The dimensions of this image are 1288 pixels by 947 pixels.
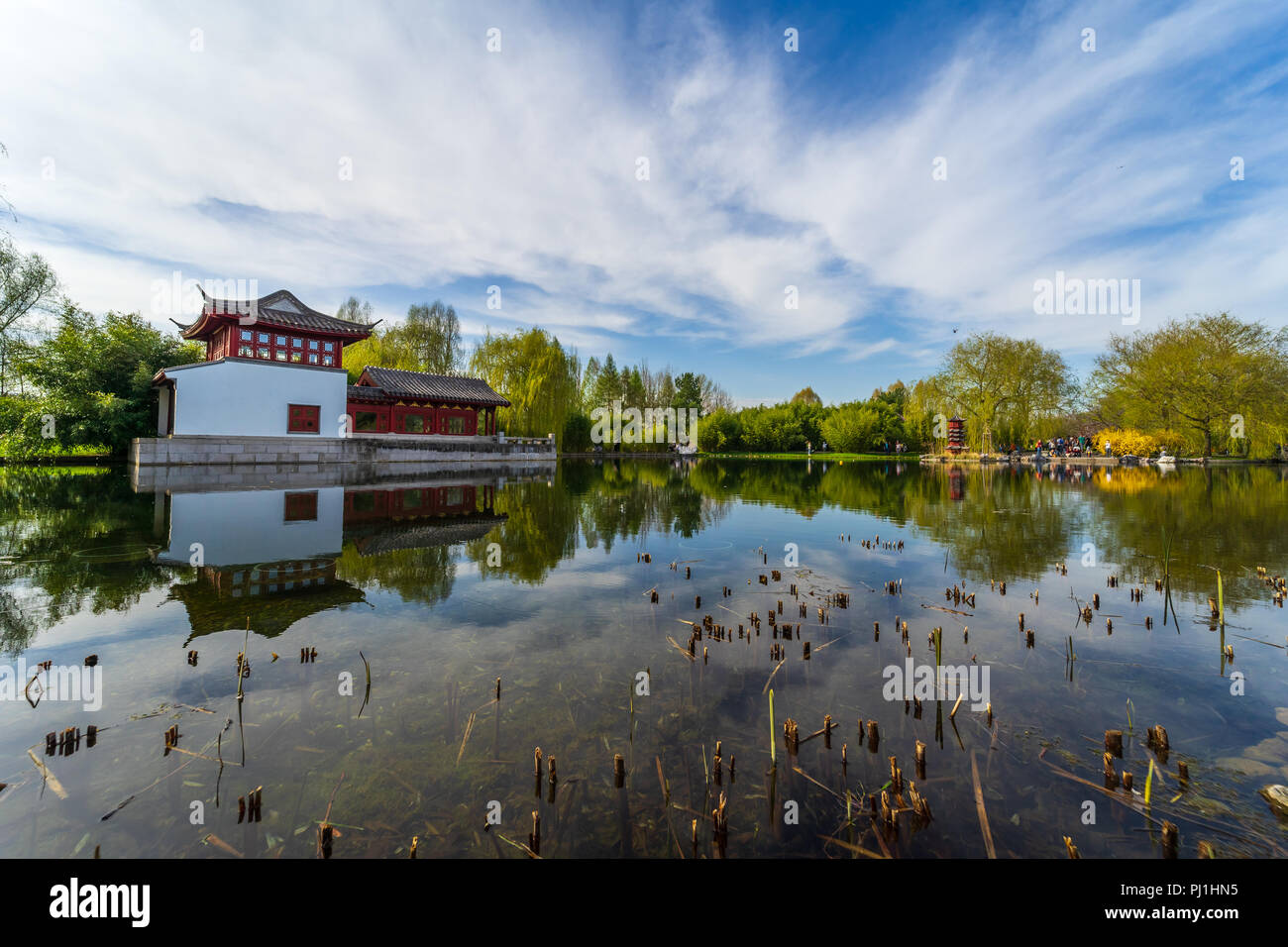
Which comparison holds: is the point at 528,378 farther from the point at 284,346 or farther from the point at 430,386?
the point at 284,346

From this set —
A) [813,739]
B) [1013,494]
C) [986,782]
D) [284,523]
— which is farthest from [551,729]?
[1013,494]

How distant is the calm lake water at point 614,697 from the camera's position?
2.80 meters

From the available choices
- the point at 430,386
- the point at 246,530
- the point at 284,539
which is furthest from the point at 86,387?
the point at 284,539

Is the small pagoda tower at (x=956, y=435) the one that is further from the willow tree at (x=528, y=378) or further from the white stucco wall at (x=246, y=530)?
the white stucco wall at (x=246, y=530)

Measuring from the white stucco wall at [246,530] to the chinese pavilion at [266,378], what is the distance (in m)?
13.9

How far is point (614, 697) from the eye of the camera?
4.29m

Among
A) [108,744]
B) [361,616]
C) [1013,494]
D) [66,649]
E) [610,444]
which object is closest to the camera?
[108,744]

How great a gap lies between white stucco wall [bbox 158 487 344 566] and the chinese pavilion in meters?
13.9

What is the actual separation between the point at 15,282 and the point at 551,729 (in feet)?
137

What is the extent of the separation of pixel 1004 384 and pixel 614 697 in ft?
193

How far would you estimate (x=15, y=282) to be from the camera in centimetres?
2692

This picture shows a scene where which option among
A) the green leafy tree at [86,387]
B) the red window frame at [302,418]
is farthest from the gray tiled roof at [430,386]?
the green leafy tree at [86,387]

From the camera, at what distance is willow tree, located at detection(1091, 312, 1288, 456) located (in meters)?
38.7
